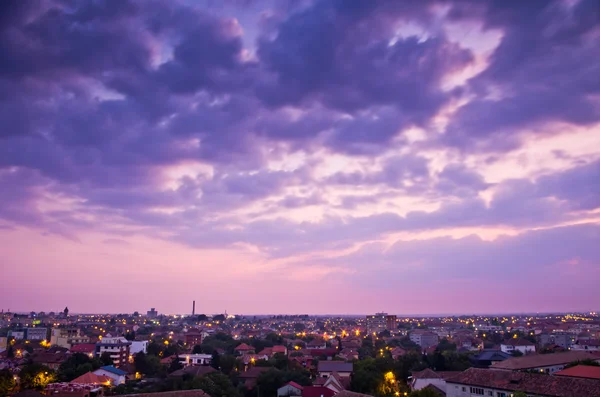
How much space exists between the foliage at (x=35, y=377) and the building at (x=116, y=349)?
76.6ft

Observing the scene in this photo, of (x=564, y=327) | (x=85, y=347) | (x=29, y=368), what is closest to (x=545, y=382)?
(x=29, y=368)

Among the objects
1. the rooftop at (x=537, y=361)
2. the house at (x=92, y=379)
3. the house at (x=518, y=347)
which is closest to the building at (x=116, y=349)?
the house at (x=92, y=379)

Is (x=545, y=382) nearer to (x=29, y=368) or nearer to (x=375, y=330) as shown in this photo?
(x=29, y=368)

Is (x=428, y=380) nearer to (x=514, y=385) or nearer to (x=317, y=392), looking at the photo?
(x=317, y=392)

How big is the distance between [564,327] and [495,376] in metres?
149

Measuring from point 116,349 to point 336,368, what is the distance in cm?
3770

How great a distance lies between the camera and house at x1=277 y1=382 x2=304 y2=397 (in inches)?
1934

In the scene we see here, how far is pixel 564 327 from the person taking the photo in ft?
540

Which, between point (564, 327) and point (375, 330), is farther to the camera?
point (375, 330)

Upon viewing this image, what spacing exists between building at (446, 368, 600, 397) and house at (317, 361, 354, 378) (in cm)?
1946

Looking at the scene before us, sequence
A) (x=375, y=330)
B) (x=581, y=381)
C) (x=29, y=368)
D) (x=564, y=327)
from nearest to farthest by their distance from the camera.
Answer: (x=581, y=381) → (x=29, y=368) → (x=564, y=327) → (x=375, y=330)

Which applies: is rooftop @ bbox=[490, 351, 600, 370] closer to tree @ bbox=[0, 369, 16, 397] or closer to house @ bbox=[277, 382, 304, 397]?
house @ bbox=[277, 382, 304, 397]

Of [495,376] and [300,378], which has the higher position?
[495,376]

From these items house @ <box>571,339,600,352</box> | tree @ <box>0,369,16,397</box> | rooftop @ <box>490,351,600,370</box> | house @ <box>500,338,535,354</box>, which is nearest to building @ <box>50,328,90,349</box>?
tree @ <box>0,369,16,397</box>
